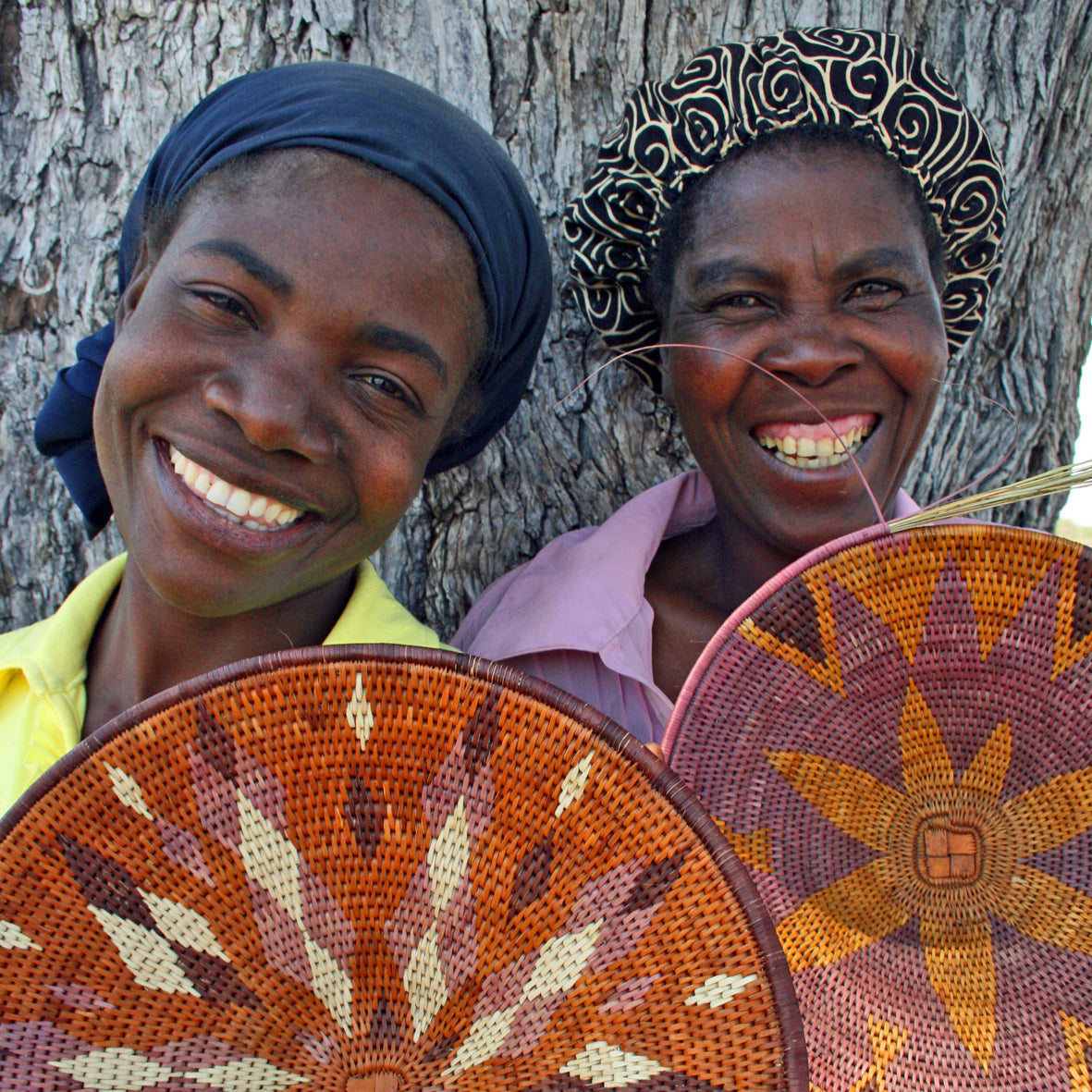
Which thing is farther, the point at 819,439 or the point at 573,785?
the point at 819,439

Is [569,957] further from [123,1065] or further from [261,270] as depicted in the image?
[261,270]

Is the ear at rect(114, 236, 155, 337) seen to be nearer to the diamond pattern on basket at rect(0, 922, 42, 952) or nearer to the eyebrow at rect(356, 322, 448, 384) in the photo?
the eyebrow at rect(356, 322, 448, 384)

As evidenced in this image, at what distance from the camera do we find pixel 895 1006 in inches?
47.1

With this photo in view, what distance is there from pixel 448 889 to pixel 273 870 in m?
0.19

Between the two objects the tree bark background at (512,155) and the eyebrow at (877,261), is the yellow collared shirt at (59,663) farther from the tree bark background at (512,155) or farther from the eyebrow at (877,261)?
the eyebrow at (877,261)

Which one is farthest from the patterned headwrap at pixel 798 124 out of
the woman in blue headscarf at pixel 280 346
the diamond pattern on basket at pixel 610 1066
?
the diamond pattern on basket at pixel 610 1066

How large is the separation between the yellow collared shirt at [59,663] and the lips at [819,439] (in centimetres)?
63

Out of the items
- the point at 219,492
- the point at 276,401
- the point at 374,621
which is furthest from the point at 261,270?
the point at 374,621

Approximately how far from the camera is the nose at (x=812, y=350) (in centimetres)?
142

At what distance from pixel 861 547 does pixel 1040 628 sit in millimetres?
246

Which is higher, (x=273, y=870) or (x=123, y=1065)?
(x=273, y=870)

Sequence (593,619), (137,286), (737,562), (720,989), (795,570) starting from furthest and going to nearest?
(737,562) < (593,619) < (137,286) < (795,570) < (720,989)

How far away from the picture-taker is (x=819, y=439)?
1.47 meters

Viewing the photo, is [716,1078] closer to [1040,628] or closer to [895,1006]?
[895,1006]
